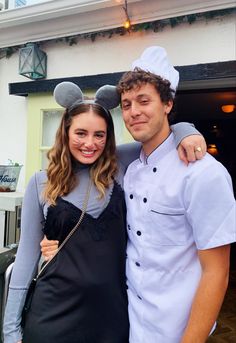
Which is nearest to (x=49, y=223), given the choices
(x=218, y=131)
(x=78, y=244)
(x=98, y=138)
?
(x=78, y=244)

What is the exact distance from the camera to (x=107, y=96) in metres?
1.65

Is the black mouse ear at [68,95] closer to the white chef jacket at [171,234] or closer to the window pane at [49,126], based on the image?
the white chef jacket at [171,234]

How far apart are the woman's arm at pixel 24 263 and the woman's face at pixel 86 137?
0.27 metres

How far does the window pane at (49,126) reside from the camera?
11.9 ft

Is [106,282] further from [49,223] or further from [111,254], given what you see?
[49,223]

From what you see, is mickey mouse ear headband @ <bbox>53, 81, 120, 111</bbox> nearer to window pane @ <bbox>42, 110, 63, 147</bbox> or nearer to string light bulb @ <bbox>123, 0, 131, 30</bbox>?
string light bulb @ <bbox>123, 0, 131, 30</bbox>

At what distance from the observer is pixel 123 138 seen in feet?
10.8

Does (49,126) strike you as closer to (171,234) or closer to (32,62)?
(32,62)

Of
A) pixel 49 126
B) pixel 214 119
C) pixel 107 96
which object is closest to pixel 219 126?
pixel 214 119

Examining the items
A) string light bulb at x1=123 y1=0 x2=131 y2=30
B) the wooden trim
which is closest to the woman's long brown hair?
the wooden trim

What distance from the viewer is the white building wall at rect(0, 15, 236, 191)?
2.78 meters

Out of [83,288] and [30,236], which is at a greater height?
[30,236]

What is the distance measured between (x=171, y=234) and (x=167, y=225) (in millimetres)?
38

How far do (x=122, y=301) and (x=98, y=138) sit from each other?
737 mm
